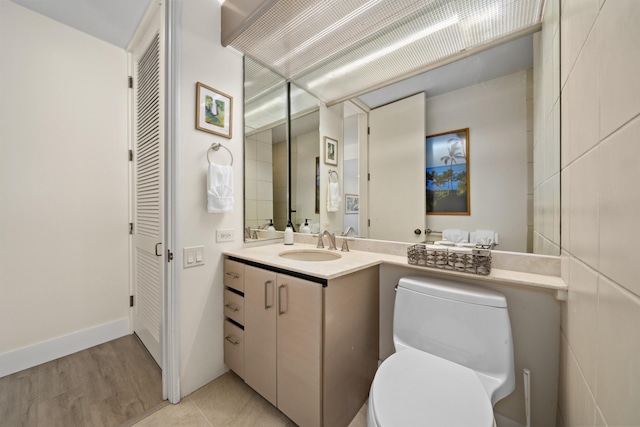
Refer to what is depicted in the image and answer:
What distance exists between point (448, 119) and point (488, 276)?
3.05 ft

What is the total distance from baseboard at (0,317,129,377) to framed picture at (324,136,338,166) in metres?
2.37

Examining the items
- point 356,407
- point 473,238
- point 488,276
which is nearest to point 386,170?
point 473,238

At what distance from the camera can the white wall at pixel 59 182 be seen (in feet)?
5.28

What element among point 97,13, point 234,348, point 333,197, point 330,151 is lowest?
point 234,348

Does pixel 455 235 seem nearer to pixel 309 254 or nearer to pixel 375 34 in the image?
pixel 309 254

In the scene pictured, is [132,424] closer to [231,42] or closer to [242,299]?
[242,299]

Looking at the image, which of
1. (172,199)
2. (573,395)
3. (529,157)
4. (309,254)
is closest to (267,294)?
(309,254)

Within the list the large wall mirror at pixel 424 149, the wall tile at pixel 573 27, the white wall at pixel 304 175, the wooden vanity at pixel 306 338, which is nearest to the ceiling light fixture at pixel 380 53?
the large wall mirror at pixel 424 149

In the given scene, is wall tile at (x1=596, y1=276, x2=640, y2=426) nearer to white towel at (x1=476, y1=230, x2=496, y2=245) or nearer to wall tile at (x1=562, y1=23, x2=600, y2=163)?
wall tile at (x1=562, y1=23, x2=600, y2=163)

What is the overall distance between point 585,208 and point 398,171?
998 mm

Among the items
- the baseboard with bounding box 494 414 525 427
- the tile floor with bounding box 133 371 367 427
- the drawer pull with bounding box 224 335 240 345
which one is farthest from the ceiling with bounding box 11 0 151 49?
the baseboard with bounding box 494 414 525 427

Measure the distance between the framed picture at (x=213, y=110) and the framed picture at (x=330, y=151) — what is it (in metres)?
0.81

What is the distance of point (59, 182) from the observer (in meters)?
1.80

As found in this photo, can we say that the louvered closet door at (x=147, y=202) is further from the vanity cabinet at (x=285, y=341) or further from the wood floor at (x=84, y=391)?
the vanity cabinet at (x=285, y=341)
